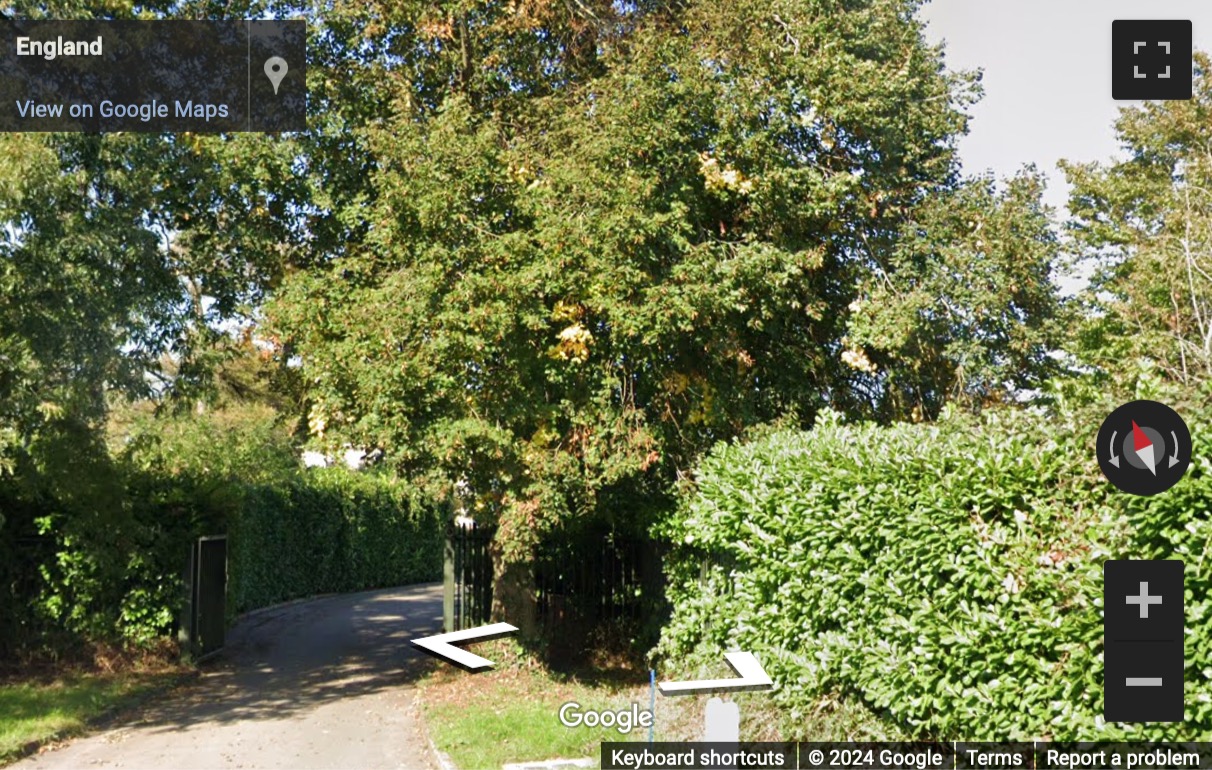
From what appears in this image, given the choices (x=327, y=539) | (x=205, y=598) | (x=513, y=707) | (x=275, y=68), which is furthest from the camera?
(x=327, y=539)

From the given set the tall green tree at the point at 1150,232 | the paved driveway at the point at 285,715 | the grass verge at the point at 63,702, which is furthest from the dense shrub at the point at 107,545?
the tall green tree at the point at 1150,232

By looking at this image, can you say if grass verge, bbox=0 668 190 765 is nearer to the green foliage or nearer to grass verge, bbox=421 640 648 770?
grass verge, bbox=421 640 648 770

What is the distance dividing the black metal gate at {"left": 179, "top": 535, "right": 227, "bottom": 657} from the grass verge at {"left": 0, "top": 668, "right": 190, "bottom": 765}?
0.79 meters

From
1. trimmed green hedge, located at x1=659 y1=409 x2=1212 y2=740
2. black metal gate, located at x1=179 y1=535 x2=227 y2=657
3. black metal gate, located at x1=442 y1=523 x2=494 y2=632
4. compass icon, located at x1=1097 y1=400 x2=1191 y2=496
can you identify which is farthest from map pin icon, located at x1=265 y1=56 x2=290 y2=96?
compass icon, located at x1=1097 y1=400 x2=1191 y2=496

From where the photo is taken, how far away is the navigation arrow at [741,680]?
32.3ft

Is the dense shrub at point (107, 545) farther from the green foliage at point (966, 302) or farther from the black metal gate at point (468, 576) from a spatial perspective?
the green foliage at point (966, 302)

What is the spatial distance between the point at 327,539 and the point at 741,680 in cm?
2460

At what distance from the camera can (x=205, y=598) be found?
1877 centimetres

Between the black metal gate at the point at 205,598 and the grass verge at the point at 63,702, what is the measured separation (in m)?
0.79

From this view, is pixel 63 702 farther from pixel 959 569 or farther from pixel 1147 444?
pixel 1147 444

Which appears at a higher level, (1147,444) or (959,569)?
(1147,444)

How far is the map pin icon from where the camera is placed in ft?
50.6

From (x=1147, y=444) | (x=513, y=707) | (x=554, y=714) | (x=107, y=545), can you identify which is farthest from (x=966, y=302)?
(x=107, y=545)

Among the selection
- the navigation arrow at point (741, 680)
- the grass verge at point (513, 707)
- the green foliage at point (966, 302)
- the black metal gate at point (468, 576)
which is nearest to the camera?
the navigation arrow at point (741, 680)
